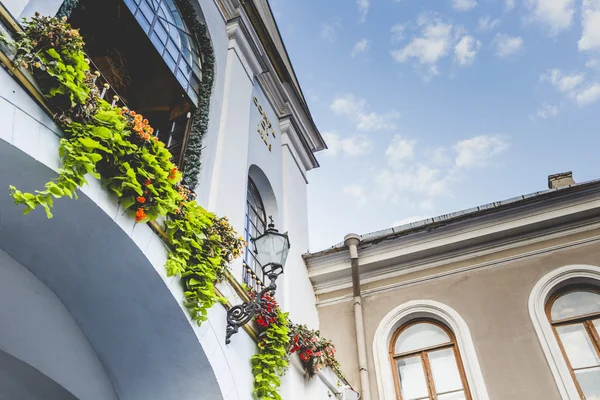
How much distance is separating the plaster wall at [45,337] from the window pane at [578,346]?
6.38 m

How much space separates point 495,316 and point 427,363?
131cm

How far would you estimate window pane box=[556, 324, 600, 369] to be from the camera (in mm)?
7668

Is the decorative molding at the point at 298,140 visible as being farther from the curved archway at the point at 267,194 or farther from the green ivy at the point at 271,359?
the green ivy at the point at 271,359

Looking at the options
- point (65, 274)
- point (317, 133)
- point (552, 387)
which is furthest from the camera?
point (317, 133)

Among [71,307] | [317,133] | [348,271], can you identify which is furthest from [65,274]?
[317,133]

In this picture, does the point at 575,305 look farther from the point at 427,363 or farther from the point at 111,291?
the point at 111,291

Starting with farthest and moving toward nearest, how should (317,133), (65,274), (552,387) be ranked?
(317,133), (552,387), (65,274)

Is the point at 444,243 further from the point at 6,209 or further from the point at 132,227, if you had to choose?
the point at 6,209

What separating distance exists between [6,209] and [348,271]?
6759mm

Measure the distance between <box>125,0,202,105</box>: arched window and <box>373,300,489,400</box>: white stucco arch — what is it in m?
4.82

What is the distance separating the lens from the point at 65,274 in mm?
4598

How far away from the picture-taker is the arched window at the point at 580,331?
751cm

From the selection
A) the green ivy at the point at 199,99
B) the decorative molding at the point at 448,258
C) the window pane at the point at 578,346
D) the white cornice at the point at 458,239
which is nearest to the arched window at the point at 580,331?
the window pane at the point at 578,346

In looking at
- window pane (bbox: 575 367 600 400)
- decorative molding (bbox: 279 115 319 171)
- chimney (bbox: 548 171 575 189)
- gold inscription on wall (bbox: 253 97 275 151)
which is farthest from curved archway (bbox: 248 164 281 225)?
chimney (bbox: 548 171 575 189)
